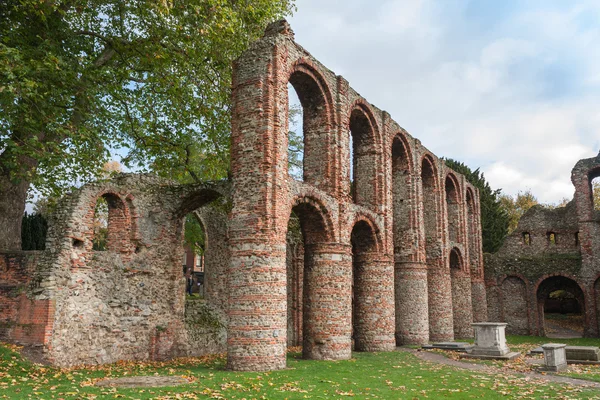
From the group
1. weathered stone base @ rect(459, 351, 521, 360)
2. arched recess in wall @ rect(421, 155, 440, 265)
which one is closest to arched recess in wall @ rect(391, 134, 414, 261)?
arched recess in wall @ rect(421, 155, 440, 265)

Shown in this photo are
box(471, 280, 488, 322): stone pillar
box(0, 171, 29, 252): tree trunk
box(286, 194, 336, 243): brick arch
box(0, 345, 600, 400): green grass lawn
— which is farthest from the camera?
box(471, 280, 488, 322): stone pillar

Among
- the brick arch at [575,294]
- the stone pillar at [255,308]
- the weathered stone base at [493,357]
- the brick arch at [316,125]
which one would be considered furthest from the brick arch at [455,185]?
the stone pillar at [255,308]

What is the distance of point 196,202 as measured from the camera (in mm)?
16281

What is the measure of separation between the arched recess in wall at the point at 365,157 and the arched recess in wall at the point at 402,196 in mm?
2549

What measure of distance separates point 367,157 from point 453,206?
11107mm

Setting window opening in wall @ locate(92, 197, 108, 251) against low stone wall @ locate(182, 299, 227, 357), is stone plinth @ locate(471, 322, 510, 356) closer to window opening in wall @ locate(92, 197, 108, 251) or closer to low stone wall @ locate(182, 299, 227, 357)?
low stone wall @ locate(182, 299, 227, 357)

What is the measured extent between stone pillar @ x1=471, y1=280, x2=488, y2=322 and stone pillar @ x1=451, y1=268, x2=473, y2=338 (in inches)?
74.9

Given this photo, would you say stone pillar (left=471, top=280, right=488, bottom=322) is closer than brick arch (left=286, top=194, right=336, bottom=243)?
No

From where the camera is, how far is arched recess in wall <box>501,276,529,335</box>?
28766 millimetres

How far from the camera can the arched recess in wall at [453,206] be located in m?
28.0

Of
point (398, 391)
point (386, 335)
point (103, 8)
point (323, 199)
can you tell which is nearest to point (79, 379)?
point (398, 391)

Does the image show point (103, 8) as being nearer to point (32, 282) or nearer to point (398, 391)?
point (32, 282)

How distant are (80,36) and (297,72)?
23.1 feet

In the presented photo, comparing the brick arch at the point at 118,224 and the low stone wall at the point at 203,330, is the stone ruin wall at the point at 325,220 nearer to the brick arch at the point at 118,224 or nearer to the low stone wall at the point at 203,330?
the low stone wall at the point at 203,330
